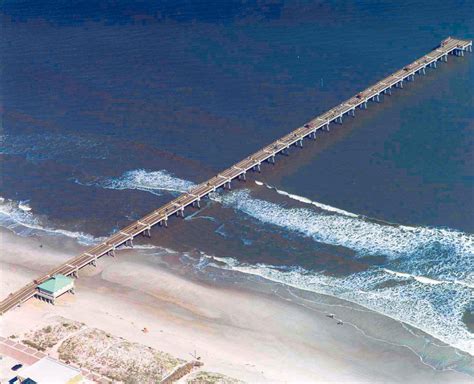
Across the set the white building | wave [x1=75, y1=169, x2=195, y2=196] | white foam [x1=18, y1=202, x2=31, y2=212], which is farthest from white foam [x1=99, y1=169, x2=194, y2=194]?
the white building

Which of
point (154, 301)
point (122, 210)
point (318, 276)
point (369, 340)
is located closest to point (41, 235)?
point (122, 210)

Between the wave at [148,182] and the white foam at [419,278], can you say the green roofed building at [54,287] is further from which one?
the white foam at [419,278]

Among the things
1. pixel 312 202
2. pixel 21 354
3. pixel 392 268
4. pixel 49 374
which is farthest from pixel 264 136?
pixel 49 374

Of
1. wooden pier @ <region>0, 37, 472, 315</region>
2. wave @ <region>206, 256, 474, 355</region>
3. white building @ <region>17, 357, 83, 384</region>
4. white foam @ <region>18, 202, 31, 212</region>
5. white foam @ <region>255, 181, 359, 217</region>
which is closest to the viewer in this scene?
white building @ <region>17, 357, 83, 384</region>

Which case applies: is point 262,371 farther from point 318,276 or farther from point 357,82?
point 357,82

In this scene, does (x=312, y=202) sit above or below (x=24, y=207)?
above

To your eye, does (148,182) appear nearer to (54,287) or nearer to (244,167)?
(244,167)

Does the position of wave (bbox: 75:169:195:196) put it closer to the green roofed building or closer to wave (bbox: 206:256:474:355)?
wave (bbox: 206:256:474:355)
